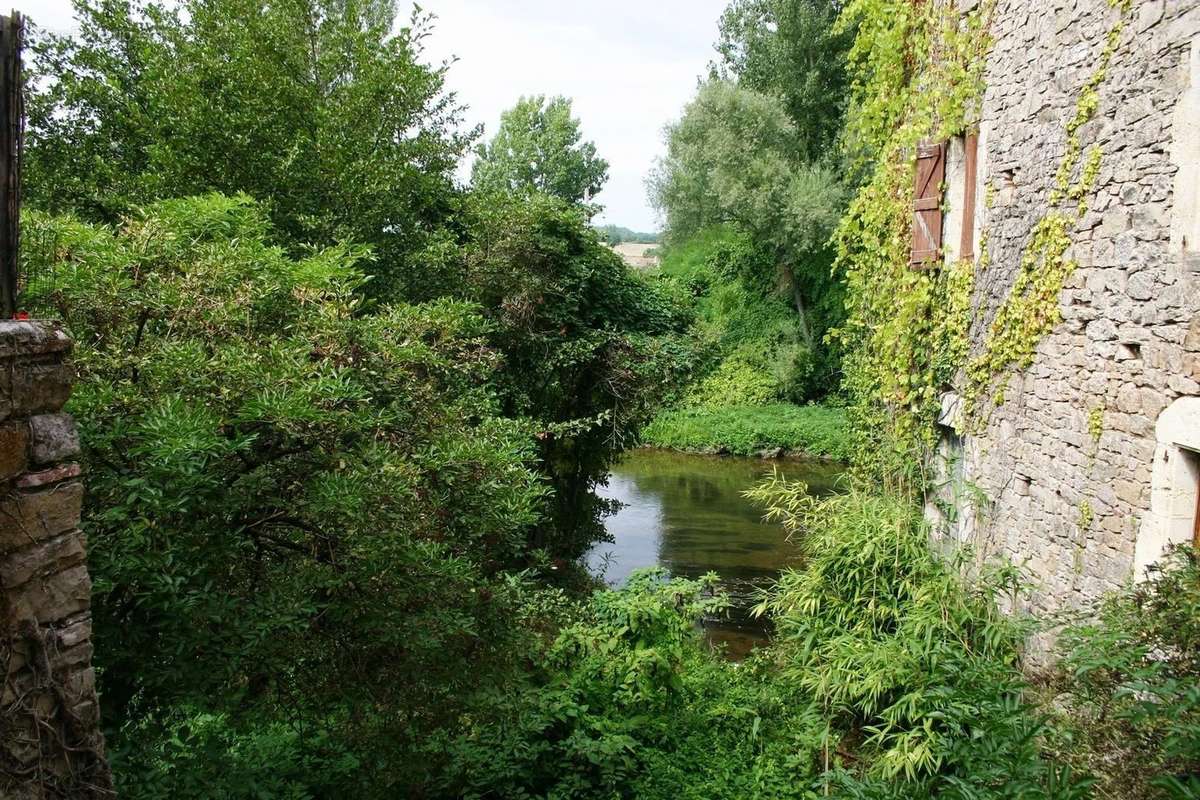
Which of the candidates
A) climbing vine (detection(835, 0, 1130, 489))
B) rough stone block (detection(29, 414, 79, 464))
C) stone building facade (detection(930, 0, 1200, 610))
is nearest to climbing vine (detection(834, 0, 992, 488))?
climbing vine (detection(835, 0, 1130, 489))

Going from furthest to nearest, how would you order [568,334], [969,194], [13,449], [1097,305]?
[568,334] → [969,194] → [1097,305] → [13,449]

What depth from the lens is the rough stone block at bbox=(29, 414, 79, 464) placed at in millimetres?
2330

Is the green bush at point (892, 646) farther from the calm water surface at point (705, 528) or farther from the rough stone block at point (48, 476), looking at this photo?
the rough stone block at point (48, 476)

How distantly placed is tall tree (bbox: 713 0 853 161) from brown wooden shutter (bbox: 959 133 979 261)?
14098 mm

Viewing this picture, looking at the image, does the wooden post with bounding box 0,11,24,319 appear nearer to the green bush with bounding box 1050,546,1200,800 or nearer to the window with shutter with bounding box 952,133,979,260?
the green bush with bounding box 1050,546,1200,800

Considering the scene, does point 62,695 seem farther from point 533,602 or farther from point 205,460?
point 533,602

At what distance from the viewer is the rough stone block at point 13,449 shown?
88.4 inches

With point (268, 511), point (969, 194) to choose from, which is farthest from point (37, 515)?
point (969, 194)

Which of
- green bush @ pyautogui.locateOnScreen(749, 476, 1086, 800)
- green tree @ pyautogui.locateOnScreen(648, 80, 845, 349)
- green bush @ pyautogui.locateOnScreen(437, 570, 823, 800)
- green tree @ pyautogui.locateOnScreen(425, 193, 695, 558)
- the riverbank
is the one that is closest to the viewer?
green bush @ pyautogui.locateOnScreen(749, 476, 1086, 800)

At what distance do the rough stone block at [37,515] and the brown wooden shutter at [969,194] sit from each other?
654 cm

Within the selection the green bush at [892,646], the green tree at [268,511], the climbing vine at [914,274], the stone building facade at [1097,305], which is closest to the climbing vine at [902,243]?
the climbing vine at [914,274]

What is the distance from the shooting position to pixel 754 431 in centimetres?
1953

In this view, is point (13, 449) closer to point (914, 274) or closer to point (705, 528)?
point (914, 274)

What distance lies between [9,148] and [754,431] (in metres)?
18.1
